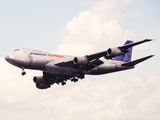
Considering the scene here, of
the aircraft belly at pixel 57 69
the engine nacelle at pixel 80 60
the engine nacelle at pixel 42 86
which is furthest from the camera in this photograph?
the engine nacelle at pixel 42 86

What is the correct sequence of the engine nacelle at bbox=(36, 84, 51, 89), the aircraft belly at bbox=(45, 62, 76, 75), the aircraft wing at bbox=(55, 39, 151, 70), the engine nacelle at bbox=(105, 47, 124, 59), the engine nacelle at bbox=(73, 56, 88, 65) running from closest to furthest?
the engine nacelle at bbox=(105, 47, 124, 59)
the aircraft wing at bbox=(55, 39, 151, 70)
the engine nacelle at bbox=(73, 56, 88, 65)
the aircraft belly at bbox=(45, 62, 76, 75)
the engine nacelle at bbox=(36, 84, 51, 89)

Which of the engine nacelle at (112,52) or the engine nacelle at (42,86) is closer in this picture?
the engine nacelle at (112,52)

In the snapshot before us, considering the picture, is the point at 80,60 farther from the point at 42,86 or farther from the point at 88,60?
the point at 42,86

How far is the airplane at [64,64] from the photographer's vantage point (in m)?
47.6

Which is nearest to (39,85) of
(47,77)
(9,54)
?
(47,77)

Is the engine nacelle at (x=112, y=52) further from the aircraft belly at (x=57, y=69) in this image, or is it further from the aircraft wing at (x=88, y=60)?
the aircraft belly at (x=57, y=69)

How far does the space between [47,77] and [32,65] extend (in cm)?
779

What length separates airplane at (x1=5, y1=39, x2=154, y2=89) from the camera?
47625mm

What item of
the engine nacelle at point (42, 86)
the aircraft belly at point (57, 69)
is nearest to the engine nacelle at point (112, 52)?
the aircraft belly at point (57, 69)

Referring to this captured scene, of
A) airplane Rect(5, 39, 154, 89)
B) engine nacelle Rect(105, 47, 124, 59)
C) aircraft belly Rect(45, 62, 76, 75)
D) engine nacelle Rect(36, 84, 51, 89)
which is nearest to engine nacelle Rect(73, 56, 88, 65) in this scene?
airplane Rect(5, 39, 154, 89)

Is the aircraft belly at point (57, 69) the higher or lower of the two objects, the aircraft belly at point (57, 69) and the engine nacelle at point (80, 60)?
the lower

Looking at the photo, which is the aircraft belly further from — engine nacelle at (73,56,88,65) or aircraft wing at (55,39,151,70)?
engine nacelle at (73,56,88,65)

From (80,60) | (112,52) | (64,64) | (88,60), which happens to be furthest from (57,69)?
(112,52)

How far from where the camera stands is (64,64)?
49.8 m
